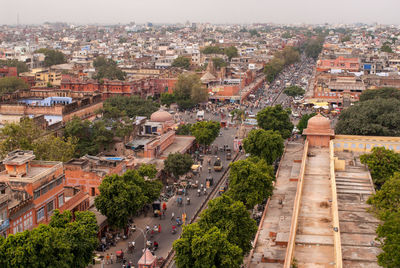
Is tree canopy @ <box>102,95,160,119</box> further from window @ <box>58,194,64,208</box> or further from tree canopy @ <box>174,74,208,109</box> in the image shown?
window @ <box>58,194,64,208</box>

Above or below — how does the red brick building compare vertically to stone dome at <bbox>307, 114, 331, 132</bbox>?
above

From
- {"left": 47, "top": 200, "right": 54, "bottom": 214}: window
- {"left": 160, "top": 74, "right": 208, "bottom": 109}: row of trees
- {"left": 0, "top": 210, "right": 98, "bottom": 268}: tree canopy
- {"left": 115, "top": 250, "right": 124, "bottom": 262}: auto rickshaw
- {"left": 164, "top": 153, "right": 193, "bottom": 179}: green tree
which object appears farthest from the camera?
{"left": 160, "top": 74, "right": 208, "bottom": 109}: row of trees

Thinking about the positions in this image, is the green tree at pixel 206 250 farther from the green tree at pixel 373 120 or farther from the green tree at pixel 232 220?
the green tree at pixel 373 120

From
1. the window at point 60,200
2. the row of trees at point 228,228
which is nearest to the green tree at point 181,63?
the row of trees at point 228,228

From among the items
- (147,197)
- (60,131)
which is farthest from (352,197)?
(60,131)

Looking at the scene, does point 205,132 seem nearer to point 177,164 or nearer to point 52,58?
point 177,164

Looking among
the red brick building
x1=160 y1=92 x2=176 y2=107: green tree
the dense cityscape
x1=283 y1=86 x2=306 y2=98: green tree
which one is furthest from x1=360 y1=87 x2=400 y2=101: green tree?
the red brick building

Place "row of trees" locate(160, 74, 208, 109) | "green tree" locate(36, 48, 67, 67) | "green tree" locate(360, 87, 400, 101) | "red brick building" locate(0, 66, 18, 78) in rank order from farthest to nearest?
"green tree" locate(36, 48, 67, 67)
"red brick building" locate(0, 66, 18, 78)
"row of trees" locate(160, 74, 208, 109)
"green tree" locate(360, 87, 400, 101)
